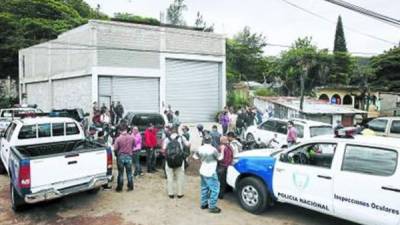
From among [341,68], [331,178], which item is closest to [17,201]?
[331,178]

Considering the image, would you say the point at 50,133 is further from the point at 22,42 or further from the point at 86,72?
the point at 22,42

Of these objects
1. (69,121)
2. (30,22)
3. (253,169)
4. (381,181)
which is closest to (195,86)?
(69,121)

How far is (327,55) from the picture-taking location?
1549 inches

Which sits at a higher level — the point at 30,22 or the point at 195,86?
the point at 30,22

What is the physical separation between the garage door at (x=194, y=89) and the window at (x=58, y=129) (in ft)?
47.3

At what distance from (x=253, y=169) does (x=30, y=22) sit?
39254 millimetres

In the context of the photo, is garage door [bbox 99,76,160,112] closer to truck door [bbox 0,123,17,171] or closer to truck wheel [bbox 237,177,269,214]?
truck door [bbox 0,123,17,171]

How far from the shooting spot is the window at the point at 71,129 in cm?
1001

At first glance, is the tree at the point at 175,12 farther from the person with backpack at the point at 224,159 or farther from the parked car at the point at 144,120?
the person with backpack at the point at 224,159

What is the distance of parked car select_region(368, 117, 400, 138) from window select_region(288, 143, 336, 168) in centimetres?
894

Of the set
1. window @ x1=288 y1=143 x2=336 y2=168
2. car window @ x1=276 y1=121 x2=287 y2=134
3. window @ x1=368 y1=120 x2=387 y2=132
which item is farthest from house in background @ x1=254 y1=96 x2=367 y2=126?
window @ x1=288 y1=143 x2=336 y2=168

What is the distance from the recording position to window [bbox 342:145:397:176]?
562 centimetres

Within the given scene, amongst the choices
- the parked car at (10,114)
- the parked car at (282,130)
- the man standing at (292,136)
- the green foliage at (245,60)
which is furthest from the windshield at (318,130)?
the green foliage at (245,60)

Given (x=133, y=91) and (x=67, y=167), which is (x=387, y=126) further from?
(x=133, y=91)
